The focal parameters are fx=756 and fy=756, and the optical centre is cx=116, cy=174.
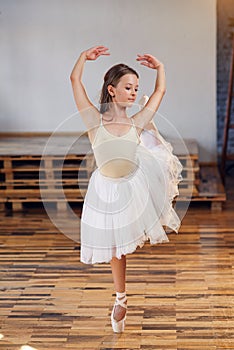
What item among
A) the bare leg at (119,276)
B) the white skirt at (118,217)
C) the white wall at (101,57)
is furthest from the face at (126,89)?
the white wall at (101,57)

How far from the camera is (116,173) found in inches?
142

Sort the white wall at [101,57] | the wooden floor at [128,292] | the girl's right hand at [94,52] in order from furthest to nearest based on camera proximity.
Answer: the white wall at [101,57], the wooden floor at [128,292], the girl's right hand at [94,52]

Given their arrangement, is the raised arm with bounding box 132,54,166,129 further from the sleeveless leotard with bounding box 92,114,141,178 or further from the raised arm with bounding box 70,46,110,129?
the raised arm with bounding box 70,46,110,129

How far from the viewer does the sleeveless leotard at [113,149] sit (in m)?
3.56

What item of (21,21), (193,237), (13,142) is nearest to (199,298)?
(193,237)

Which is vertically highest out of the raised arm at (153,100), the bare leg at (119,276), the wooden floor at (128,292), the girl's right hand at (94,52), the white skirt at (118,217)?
the girl's right hand at (94,52)

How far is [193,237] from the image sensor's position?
531 centimetres

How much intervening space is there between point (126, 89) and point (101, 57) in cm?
348

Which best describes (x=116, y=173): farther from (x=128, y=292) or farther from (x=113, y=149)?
(x=128, y=292)

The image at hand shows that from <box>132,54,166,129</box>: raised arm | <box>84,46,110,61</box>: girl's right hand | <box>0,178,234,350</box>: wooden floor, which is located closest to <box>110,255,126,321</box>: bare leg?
<box>0,178,234,350</box>: wooden floor

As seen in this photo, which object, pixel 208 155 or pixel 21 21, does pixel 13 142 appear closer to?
pixel 21 21

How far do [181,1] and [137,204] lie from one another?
359 centimetres

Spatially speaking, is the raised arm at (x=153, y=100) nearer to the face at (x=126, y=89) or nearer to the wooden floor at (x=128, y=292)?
the face at (x=126, y=89)

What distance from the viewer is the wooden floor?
3.60 meters
